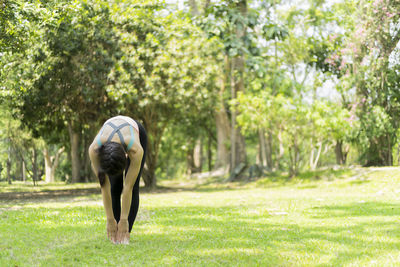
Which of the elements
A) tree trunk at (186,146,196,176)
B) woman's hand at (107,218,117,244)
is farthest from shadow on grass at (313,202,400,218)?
tree trunk at (186,146,196,176)

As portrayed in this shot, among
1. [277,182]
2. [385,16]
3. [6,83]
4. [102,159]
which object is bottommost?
[277,182]

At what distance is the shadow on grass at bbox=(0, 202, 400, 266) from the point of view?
4746 millimetres

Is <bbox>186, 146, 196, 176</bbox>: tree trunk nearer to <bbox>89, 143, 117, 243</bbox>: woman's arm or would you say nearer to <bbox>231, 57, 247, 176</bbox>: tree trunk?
<bbox>231, 57, 247, 176</bbox>: tree trunk

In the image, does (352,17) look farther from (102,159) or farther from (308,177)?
(102,159)

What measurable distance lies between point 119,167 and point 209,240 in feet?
5.37

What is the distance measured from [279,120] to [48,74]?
34.6 feet

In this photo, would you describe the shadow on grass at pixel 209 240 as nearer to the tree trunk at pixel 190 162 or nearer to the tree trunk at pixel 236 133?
the tree trunk at pixel 236 133

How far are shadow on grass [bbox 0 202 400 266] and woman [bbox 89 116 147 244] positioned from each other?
32cm

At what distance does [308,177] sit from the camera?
20672 millimetres

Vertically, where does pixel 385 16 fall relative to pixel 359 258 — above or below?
above

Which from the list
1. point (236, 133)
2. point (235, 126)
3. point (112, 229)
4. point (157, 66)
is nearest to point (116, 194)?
point (112, 229)

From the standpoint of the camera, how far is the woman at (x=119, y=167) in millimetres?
5055

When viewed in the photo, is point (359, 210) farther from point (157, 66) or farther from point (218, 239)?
point (157, 66)

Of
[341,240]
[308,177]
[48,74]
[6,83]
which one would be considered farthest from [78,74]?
[341,240]
